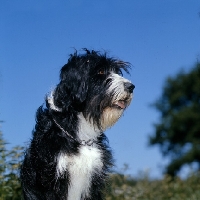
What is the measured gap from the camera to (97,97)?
4.89m

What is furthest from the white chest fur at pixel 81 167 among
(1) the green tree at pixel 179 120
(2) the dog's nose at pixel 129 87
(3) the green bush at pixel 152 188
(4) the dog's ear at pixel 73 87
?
(1) the green tree at pixel 179 120

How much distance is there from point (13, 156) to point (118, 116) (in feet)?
7.65

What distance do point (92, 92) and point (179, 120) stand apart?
22.5m

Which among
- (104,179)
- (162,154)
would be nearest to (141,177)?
(104,179)

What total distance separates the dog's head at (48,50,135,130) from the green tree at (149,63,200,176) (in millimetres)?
20649

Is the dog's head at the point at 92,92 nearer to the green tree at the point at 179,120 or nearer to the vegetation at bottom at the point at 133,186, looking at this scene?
the vegetation at bottom at the point at 133,186

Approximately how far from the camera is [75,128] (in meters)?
4.86

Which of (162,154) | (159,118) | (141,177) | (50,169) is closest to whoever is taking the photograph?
(50,169)

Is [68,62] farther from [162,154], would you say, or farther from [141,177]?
[162,154]

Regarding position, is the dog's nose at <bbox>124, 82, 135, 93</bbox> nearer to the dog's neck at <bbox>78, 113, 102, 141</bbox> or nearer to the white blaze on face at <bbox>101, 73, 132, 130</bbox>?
the white blaze on face at <bbox>101, 73, 132, 130</bbox>

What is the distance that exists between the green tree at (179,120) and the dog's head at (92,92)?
2065cm

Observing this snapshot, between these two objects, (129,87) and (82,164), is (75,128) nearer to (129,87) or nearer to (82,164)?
(82,164)

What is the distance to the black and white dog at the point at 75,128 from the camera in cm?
482

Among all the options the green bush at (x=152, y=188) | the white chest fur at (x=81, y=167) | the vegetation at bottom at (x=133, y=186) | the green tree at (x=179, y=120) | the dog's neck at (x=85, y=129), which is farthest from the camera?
the green tree at (x=179, y=120)
